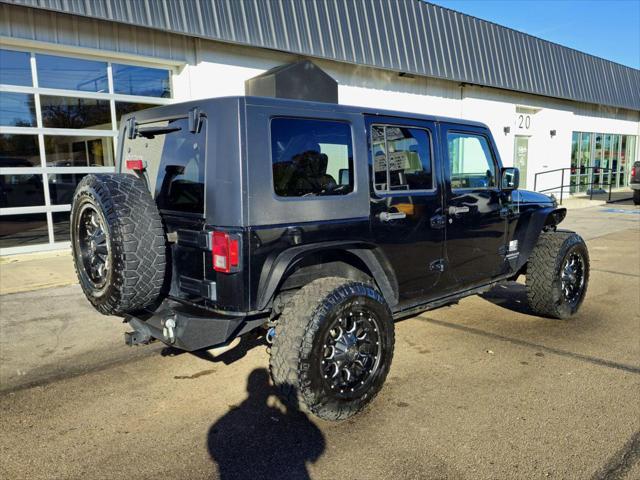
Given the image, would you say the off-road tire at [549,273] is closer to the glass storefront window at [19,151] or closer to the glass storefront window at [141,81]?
the glass storefront window at [141,81]

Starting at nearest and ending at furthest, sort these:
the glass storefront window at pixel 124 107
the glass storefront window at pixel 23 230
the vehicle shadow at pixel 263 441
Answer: the vehicle shadow at pixel 263 441 < the glass storefront window at pixel 23 230 < the glass storefront window at pixel 124 107

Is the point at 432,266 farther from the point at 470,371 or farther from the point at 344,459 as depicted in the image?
the point at 344,459

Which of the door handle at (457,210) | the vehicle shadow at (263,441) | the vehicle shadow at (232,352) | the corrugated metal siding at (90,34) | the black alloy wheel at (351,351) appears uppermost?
the corrugated metal siding at (90,34)

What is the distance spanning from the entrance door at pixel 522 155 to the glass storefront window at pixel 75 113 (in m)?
14.2

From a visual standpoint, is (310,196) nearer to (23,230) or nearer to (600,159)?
(23,230)

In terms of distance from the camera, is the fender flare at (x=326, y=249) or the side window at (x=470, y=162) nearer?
the fender flare at (x=326, y=249)

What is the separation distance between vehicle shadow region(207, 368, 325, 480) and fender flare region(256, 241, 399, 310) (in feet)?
2.43

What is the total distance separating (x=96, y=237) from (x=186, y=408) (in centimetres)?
128

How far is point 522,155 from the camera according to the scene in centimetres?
1892

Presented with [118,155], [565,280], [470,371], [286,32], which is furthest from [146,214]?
[286,32]

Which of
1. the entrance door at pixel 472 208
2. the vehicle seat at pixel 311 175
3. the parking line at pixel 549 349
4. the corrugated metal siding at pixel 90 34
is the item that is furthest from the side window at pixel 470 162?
the corrugated metal siding at pixel 90 34

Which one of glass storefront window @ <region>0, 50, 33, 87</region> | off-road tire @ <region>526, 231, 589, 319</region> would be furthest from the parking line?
glass storefront window @ <region>0, 50, 33, 87</region>

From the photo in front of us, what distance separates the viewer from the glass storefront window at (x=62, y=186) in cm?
877

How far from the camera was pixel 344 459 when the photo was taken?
2.85 metres
